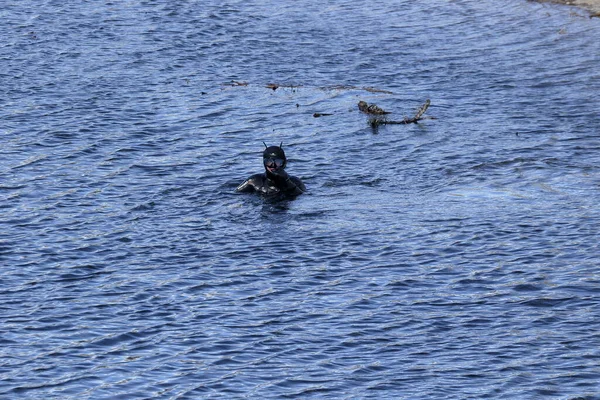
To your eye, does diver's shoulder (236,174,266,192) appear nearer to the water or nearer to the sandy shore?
the water

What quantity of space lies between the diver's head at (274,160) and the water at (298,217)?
2.74ft

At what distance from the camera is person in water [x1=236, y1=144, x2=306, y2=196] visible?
26.1 m

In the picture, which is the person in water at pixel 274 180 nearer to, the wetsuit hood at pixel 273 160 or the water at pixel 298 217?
the wetsuit hood at pixel 273 160

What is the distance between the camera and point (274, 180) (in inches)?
1038

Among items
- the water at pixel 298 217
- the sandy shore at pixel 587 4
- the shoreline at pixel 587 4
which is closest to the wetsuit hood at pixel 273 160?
the water at pixel 298 217

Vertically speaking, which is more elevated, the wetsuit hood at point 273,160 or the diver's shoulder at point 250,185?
the wetsuit hood at point 273,160

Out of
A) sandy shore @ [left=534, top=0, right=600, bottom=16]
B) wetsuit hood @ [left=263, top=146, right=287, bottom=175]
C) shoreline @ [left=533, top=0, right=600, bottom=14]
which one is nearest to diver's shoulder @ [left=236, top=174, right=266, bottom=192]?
wetsuit hood @ [left=263, top=146, right=287, bottom=175]

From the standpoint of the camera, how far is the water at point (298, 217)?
59.6ft


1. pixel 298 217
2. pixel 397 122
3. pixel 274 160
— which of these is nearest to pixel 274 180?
pixel 274 160

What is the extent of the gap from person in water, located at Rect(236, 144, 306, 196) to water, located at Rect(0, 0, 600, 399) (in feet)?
1.40

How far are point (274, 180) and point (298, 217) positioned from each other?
1.53m

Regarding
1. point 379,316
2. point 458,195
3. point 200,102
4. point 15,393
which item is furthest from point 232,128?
point 15,393

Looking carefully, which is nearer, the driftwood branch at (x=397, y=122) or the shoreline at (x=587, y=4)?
the driftwood branch at (x=397, y=122)

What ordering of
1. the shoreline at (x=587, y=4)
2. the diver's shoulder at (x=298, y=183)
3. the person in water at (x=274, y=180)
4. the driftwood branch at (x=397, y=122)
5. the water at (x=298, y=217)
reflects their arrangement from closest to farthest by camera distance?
the water at (x=298, y=217), the person in water at (x=274, y=180), the diver's shoulder at (x=298, y=183), the driftwood branch at (x=397, y=122), the shoreline at (x=587, y=4)
